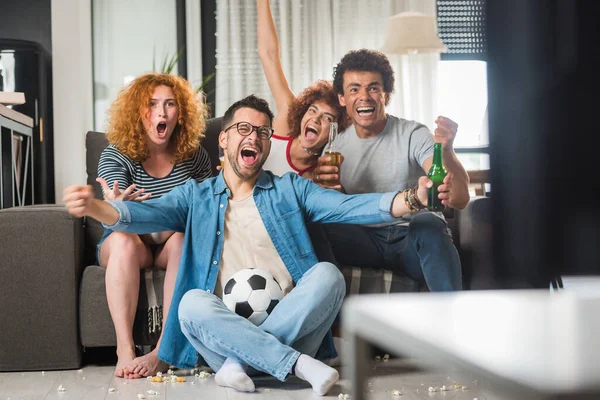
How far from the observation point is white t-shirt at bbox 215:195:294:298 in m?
2.49

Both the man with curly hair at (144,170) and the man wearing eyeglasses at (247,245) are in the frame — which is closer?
the man wearing eyeglasses at (247,245)

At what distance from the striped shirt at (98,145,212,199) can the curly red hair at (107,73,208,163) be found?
0.03 metres

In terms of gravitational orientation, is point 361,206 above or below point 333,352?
above

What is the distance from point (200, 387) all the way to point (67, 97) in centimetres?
269

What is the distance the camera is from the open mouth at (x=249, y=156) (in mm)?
2553

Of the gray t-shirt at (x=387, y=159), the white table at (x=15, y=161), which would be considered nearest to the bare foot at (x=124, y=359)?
the gray t-shirt at (x=387, y=159)

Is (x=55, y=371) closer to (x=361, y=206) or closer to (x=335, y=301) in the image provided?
(x=335, y=301)

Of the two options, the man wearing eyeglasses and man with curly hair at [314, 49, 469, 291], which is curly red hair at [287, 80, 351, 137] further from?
the man wearing eyeglasses

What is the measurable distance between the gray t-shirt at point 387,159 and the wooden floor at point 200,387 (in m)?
0.61

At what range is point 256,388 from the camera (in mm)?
2336

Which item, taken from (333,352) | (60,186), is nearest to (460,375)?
(333,352)

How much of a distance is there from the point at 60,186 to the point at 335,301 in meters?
2.65

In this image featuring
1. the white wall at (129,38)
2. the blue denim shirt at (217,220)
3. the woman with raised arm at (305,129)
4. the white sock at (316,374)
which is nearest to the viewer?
the white sock at (316,374)

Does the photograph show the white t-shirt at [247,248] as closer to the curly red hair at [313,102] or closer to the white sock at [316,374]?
the white sock at [316,374]
